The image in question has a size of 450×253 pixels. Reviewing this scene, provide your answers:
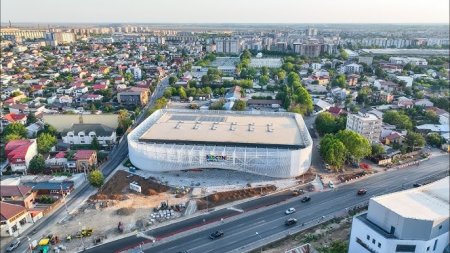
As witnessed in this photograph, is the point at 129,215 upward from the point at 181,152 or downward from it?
downward

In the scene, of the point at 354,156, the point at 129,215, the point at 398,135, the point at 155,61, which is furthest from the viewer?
the point at 155,61

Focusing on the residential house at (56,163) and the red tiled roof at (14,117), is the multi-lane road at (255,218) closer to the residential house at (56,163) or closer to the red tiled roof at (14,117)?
the residential house at (56,163)

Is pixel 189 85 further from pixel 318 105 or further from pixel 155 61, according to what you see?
pixel 155 61

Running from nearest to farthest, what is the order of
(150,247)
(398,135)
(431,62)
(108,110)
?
(150,247) < (398,135) < (108,110) < (431,62)

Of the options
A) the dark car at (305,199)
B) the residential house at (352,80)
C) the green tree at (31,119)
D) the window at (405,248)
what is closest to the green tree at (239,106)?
the dark car at (305,199)

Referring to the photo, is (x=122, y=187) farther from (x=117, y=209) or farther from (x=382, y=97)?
(x=382, y=97)

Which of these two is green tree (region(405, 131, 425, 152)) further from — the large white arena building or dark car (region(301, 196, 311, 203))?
dark car (region(301, 196, 311, 203))

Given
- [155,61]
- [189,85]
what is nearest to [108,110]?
[189,85]
